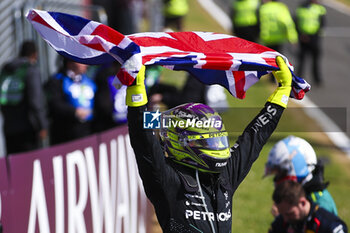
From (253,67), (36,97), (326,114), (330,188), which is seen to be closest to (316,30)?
(326,114)

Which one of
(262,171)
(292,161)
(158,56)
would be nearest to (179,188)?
(158,56)

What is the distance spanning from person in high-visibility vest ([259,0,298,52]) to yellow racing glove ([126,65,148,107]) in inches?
506

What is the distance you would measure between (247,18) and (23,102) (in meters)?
9.32

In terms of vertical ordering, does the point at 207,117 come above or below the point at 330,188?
above

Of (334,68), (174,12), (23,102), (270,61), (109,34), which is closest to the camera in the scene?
(109,34)

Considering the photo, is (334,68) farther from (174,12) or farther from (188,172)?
(188,172)

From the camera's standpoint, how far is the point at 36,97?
28.4 feet

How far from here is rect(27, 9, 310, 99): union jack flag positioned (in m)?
4.00

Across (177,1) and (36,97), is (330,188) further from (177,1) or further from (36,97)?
(177,1)

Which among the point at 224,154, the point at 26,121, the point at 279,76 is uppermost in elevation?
the point at 279,76

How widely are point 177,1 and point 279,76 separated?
52.5 ft

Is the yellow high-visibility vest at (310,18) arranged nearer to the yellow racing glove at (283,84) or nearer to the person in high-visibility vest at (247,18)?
the person in high-visibility vest at (247,18)

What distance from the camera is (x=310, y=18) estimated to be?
55.7 feet

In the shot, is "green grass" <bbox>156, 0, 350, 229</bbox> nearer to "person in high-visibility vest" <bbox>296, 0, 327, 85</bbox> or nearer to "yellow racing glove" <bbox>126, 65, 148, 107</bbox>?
"person in high-visibility vest" <bbox>296, 0, 327, 85</bbox>
